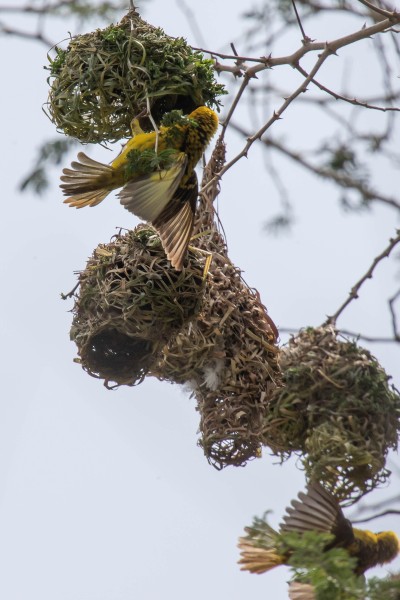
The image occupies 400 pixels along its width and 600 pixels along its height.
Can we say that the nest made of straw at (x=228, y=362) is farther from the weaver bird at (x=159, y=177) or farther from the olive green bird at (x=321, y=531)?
the weaver bird at (x=159, y=177)

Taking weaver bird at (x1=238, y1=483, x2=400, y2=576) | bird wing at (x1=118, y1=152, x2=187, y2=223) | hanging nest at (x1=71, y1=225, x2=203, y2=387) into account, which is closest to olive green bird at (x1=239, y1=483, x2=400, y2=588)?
weaver bird at (x1=238, y1=483, x2=400, y2=576)

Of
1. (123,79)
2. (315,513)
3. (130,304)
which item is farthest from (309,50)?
(315,513)

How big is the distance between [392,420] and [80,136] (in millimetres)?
1573

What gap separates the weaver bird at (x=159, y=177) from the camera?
10.7 ft

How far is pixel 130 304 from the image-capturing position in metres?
3.41

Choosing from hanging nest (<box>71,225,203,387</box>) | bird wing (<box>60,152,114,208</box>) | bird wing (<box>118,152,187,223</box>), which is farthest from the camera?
bird wing (<box>60,152,114,208</box>)

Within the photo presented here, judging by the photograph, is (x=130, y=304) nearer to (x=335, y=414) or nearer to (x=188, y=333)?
(x=188, y=333)

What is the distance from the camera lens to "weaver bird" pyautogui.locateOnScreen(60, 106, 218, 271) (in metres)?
3.27

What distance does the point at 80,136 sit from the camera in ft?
12.2

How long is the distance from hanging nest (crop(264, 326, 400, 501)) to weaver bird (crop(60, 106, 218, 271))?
0.86m

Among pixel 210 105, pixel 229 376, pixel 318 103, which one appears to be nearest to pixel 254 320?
pixel 229 376

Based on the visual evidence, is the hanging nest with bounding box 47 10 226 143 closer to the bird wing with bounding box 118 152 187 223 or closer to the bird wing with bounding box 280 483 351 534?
the bird wing with bounding box 118 152 187 223

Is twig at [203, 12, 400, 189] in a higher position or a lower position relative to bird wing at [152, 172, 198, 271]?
higher

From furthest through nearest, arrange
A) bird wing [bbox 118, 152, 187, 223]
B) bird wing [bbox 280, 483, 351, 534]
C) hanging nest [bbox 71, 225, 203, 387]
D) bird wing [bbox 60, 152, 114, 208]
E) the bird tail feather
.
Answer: the bird tail feather, bird wing [bbox 280, 483, 351, 534], bird wing [bbox 60, 152, 114, 208], hanging nest [bbox 71, 225, 203, 387], bird wing [bbox 118, 152, 187, 223]
